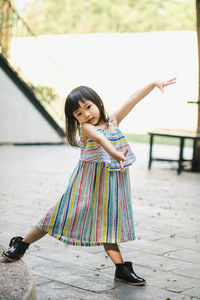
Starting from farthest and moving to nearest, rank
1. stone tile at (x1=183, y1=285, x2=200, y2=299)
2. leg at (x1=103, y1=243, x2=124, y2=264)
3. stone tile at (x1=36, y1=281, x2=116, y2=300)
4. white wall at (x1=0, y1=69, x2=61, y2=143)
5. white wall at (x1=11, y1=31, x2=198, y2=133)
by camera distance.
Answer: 1. white wall at (x1=11, y1=31, x2=198, y2=133)
2. white wall at (x1=0, y1=69, x2=61, y2=143)
3. leg at (x1=103, y1=243, x2=124, y2=264)
4. stone tile at (x1=183, y1=285, x2=200, y2=299)
5. stone tile at (x1=36, y1=281, x2=116, y2=300)

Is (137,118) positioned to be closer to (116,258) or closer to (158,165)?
(158,165)

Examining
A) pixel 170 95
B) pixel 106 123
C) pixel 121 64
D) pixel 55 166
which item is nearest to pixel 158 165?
pixel 55 166

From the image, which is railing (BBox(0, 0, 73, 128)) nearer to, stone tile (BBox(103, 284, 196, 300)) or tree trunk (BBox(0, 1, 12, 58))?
tree trunk (BBox(0, 1, 12, 58))

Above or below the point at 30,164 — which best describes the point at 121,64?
above

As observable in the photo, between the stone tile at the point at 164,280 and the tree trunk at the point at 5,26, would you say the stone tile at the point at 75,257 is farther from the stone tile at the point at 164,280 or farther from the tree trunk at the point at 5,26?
the tree trunk at the point at 5,26

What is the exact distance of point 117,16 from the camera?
26391 millimetres

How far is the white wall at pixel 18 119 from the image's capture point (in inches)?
516

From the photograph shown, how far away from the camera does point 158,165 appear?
10.8 m

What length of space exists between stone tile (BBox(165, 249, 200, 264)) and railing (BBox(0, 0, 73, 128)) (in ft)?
33.4

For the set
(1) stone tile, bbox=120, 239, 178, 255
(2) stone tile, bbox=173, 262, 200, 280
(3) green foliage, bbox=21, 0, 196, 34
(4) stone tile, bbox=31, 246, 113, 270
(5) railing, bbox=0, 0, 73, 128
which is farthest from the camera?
(3) green foliage, bbox=21, 0, 196, 34

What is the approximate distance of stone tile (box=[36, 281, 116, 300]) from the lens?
2.84 m

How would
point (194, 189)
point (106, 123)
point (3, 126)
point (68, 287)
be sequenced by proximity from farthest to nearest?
point (3, 126), point (194, 189), point (106, 123), point (68, 287)

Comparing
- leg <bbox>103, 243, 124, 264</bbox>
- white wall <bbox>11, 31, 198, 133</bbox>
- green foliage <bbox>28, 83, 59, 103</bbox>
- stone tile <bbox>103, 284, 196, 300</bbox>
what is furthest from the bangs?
white wall <bbox>11, 31, 198, 133</bbox>

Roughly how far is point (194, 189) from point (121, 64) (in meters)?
14.9
